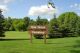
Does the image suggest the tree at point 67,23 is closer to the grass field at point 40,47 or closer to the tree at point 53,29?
the tree at point 53,29

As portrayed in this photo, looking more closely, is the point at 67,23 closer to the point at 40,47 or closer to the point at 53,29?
the point at 53,29

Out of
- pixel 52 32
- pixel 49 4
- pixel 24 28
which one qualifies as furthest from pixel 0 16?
pixel 24 28

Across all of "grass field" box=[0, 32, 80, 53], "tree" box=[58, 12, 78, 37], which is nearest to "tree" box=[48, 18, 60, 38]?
"tree" box=[58, 12, 78, 37]

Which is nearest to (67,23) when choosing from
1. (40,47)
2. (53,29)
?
(53,29)

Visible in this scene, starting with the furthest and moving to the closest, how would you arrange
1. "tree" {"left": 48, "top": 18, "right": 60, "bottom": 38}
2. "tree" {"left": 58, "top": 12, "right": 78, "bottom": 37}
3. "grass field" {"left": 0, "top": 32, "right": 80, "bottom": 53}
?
"tree" {"left": 58, "top": 12, "right": 78, "bottom": 37} → "tree" {"left": 48, "top": 18, "right": 60, "bottom": 38} → "grass field" {"left": 0, "top": 32, "right": 80, "bottom": 53}

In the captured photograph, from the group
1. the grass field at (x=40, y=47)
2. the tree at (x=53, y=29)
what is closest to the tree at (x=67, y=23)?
the tree at (x=53, y=29)

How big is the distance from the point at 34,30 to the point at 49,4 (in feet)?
67.6

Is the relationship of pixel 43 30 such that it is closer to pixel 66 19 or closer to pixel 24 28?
pixel 66 19

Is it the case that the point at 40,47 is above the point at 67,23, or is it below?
below

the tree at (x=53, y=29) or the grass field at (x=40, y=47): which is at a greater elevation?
the tree at (x=53, y=29)

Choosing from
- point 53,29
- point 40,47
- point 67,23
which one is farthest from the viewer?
point 67,23

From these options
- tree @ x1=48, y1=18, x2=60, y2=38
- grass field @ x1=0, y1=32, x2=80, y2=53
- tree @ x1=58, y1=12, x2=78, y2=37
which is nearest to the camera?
grass field @ x1=0, y1=32, x2=80, y2=53

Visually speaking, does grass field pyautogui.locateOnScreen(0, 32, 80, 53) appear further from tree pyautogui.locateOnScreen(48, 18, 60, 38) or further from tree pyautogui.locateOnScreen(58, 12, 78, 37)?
tree pyautogui.locateOnScreen(58, 12, 78, 37)

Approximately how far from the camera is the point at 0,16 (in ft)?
155
